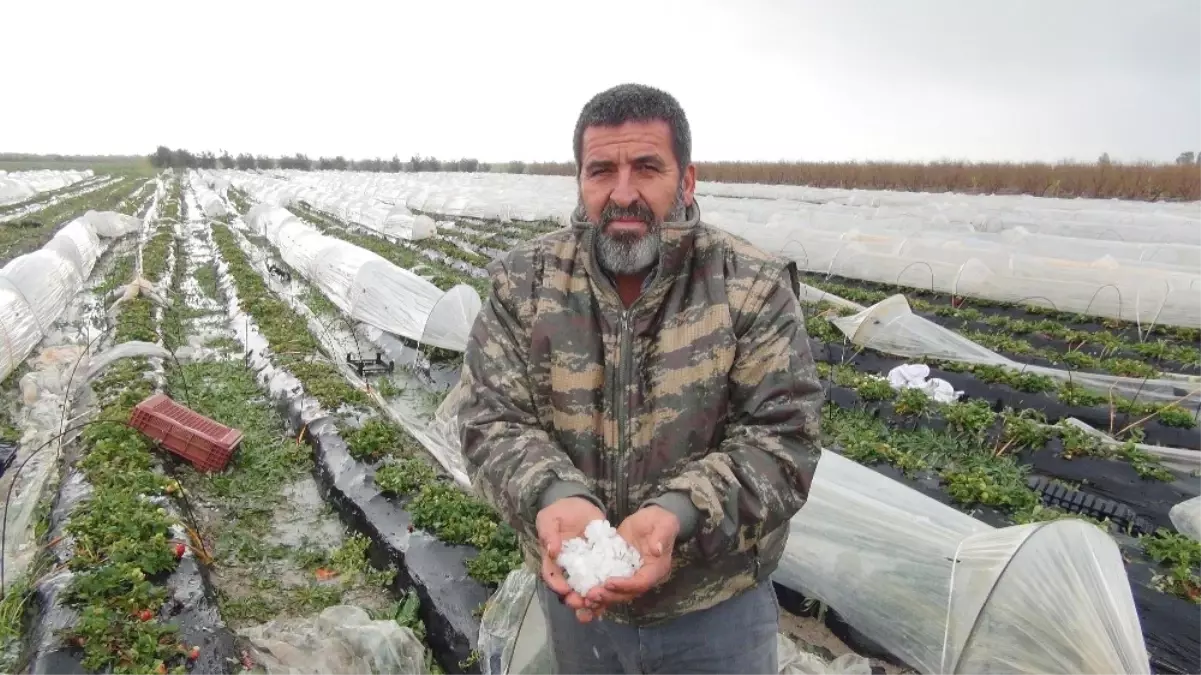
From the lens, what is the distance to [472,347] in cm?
192

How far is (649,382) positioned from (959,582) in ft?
7.41

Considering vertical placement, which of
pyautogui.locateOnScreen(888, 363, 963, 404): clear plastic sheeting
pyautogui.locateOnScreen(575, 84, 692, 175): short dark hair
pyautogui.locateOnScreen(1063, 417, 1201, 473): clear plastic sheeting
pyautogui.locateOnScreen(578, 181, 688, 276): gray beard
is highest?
pyautogui.locateOnScreen(575, 84, 692, 175): short dark hair

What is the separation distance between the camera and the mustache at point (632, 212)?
5.97 feet

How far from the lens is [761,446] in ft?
5.49

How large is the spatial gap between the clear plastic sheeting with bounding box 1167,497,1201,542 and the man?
4.52 metres

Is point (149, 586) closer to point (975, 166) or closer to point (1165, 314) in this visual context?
point (1165, 314)

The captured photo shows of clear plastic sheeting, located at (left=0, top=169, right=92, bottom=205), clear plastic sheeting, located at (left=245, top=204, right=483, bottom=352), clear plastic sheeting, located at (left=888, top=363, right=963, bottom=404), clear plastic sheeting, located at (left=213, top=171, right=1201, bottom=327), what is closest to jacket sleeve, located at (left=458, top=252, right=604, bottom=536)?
clear plastic sheeting, located at (left=245, top=204, right=483, bottom=352)

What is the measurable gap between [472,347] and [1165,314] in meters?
10.7

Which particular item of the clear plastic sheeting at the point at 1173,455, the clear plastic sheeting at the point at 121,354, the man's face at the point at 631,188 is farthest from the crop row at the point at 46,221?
the clear plastic sheeting at the point at 1173,455

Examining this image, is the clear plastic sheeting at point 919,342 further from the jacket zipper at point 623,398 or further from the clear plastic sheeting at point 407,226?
the clear plastic sheeting at point 407,226

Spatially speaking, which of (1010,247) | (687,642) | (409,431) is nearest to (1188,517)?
(687,642)

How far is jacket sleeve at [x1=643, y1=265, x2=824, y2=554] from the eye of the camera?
1.62 metres

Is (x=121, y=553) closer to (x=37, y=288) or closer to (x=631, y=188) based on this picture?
(x=631, y=188)

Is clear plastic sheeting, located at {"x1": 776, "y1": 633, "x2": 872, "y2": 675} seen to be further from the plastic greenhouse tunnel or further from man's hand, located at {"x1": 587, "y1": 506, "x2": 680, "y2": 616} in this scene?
man's hand, located at {"x1": 587, "y1": 506, "x2": 680, "y2": 616}
